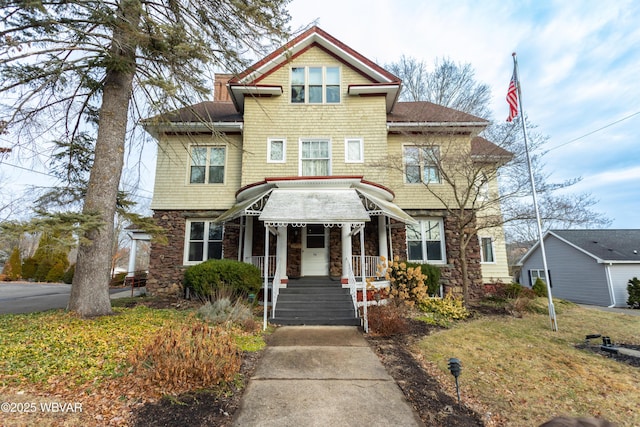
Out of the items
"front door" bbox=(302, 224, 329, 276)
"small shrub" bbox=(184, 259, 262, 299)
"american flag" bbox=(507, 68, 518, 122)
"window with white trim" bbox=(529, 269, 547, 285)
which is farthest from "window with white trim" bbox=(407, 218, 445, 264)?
"window with white trim" bbox=(529, 269, 547, 285)

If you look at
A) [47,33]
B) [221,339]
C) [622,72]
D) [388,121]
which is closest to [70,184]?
[47,33]

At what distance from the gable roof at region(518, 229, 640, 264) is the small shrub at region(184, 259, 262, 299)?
881 inches

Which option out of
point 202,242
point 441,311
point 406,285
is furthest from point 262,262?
point 441,311

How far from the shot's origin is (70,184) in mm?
8375

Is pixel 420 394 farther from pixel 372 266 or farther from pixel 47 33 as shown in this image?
pixel 47 33

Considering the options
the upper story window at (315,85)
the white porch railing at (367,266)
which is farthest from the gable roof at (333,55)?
the white porch railing at (367,266)

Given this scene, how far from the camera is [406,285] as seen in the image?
30.5 feet

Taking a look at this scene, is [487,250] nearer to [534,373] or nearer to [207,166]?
[534,373]

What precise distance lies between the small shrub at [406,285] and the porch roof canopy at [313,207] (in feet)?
7.17

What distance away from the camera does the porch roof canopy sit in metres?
7.19

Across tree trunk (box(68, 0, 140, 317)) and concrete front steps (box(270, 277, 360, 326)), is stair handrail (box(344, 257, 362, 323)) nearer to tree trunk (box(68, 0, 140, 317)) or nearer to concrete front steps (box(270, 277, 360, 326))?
concrete front steps (box(270, 277, 360, 326))

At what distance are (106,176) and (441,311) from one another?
33.0 ft

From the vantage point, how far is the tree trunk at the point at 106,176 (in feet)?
20.4

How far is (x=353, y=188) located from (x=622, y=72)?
16124 millimetres
